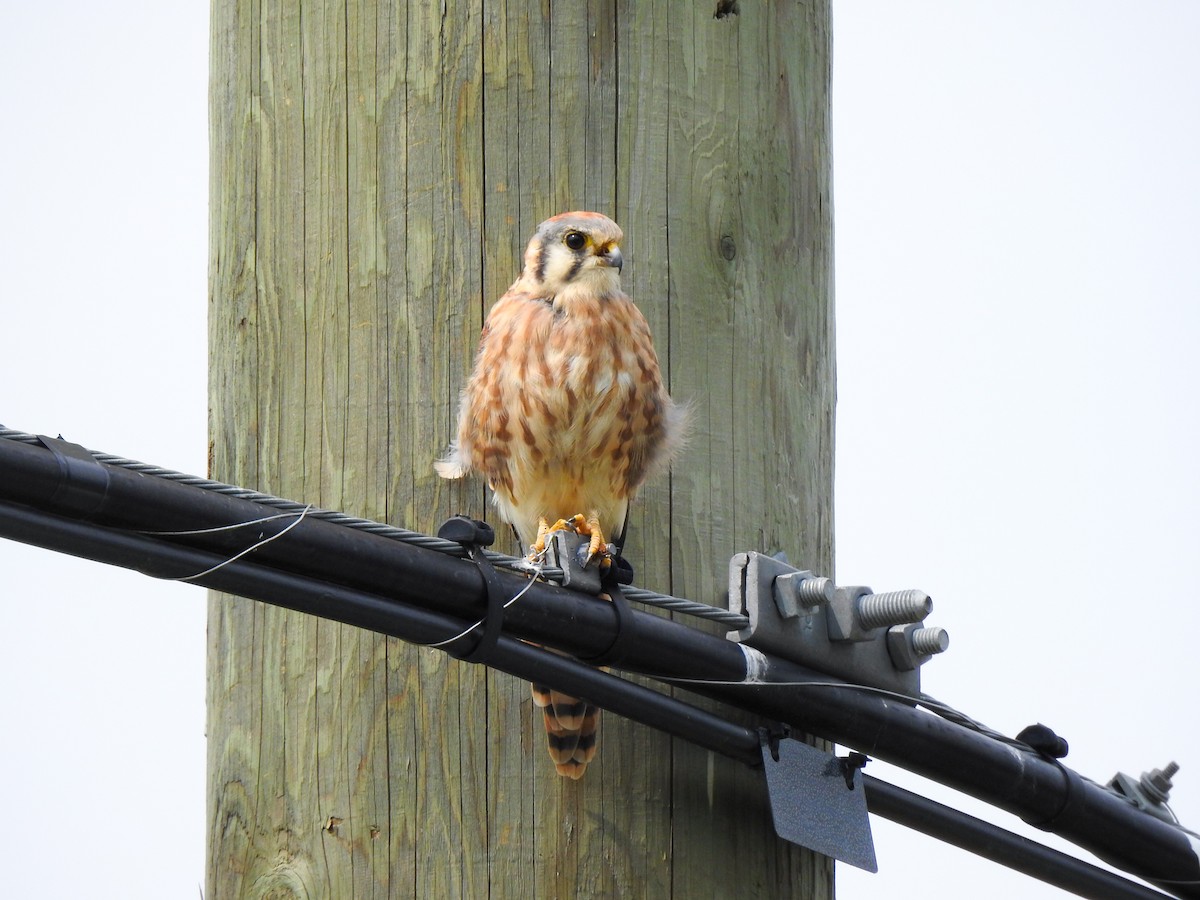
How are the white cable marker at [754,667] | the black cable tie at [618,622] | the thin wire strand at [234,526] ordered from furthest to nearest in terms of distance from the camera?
the white cable marker at [754,667] < the black cable tie at [618,622] < the thin wire strand at [234,526]

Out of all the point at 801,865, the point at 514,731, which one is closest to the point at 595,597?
the point at 514,731

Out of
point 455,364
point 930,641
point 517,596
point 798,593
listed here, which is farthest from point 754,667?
point 455,364

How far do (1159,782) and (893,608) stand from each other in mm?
963

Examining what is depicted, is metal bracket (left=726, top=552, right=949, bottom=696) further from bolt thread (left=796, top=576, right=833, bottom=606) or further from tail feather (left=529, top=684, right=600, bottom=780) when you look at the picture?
tail feather (left=529, top=684, right=600, bottom=780)

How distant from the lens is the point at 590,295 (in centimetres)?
343

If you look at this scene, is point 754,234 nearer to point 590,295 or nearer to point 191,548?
point 590,295

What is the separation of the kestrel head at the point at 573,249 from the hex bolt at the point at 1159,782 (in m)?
1.66

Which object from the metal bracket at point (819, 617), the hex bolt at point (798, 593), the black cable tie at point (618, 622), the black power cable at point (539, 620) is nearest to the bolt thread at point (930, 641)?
the metal bracket at point (819, 617)

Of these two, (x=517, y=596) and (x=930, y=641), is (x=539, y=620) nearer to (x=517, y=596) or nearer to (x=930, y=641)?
(x=517, y=596)

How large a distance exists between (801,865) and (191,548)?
1.49 m

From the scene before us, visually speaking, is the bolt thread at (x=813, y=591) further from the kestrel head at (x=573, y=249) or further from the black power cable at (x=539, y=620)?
the kestrel head at (x=573, y=249)

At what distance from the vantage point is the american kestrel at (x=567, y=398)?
3100 mm

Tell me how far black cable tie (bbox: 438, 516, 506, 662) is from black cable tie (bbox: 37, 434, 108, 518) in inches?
23.5

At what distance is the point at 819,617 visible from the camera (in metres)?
3.11
